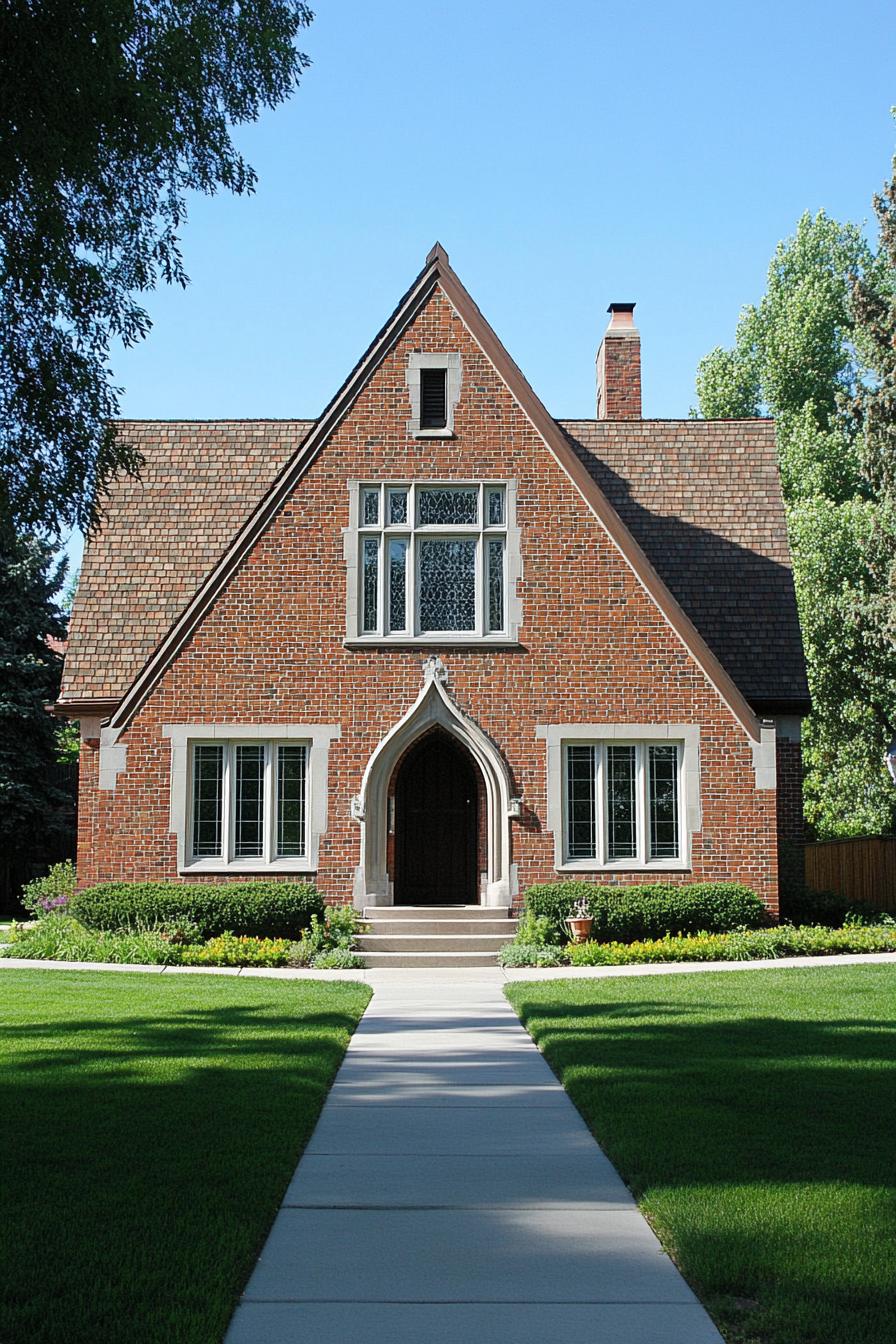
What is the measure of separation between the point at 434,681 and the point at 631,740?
2940mm

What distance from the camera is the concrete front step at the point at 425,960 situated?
17.6 metres

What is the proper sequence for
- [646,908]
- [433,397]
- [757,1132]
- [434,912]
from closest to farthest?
[757,1132] → [646,908] → [434,912] → [433,397]

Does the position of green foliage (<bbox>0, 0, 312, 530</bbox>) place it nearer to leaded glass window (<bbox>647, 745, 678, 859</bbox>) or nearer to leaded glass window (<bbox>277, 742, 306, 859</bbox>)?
leaded glass window (<bbox>277, 742, 306, 859</bbox>)

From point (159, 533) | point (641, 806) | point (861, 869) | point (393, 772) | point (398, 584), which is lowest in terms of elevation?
point (861, 869)

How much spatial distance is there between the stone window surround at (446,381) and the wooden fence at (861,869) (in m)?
10.4

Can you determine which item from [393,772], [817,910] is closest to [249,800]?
[393,772]

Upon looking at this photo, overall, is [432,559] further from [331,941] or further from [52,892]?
[52,892]

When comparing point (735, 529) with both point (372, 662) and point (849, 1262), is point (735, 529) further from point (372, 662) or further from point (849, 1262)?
point (849, 1262)

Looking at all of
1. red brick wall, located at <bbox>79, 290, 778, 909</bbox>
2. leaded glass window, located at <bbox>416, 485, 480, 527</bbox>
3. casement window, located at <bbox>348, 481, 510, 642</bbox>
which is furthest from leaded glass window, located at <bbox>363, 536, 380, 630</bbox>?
leaded glass window, located at <bbox>416, 485, 480, 527</bbox>

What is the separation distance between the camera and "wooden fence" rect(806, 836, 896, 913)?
25062 mm

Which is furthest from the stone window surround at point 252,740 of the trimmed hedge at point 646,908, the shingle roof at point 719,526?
the shingle roof at point 719,526

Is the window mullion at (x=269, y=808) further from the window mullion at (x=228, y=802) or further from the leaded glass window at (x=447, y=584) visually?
the leaded glass window at (x=447, y=584)

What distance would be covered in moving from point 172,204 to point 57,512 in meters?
3.29

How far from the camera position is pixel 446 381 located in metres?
20.1
